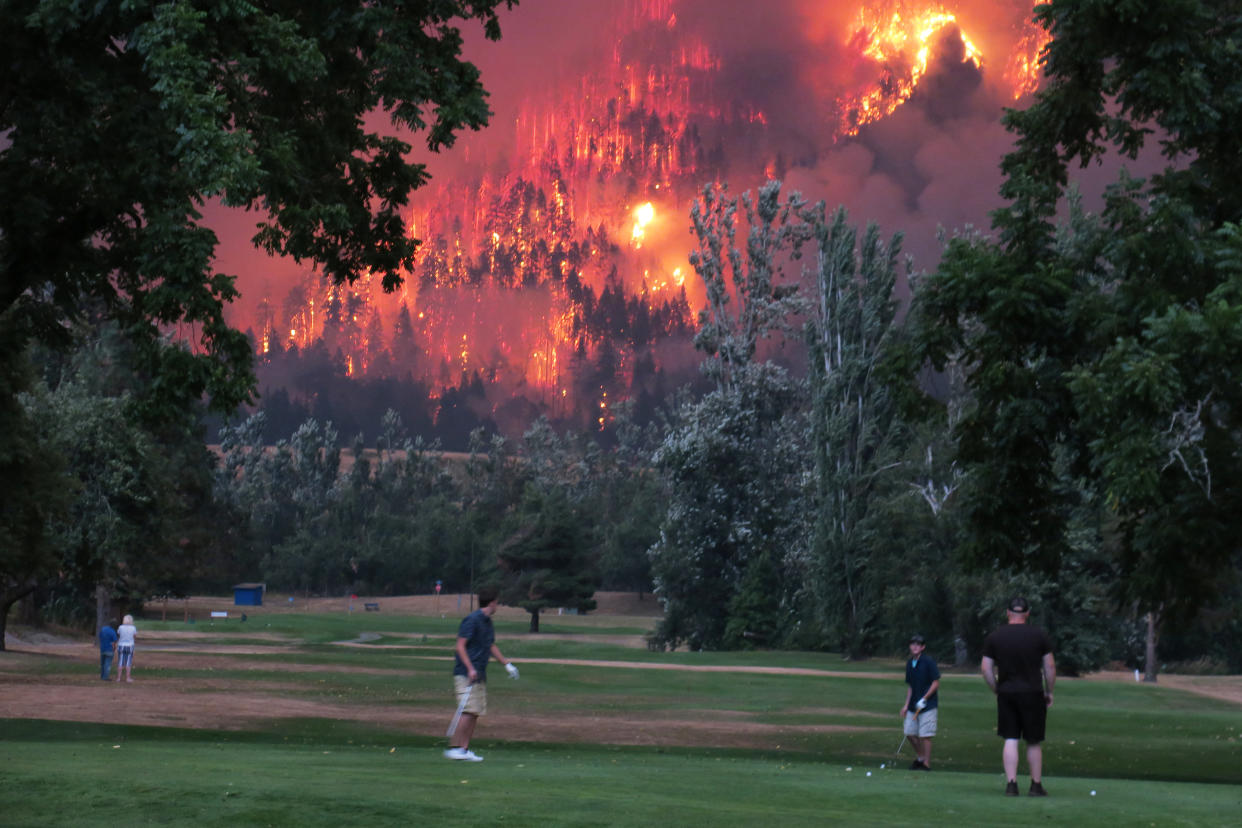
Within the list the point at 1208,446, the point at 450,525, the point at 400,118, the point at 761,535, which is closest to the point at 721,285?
the point at 761,535

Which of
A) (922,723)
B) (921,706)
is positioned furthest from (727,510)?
(921,706)

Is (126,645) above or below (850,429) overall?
below

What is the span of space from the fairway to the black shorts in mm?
688

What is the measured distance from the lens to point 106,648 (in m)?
39.8

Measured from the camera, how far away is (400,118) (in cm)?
1808

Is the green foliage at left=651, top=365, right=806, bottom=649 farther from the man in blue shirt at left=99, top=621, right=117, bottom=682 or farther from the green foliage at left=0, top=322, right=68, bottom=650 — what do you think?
the man in blue shirt at left=99, top=621, right=117, bottom=682

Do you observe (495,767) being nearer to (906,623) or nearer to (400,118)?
(400,118)

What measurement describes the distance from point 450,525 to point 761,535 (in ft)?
284

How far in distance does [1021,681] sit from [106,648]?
107ft

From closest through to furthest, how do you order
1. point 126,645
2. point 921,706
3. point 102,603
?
1. point 921,706
2. point 126,645
3. point 102,603

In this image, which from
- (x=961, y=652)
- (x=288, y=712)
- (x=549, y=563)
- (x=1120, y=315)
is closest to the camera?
(x=1120, y=315)

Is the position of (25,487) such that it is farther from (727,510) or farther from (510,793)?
(727,510)

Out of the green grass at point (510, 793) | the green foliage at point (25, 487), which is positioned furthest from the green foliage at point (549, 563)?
the green grass at point (510, 793)

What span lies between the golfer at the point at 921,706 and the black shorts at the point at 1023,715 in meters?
6.77
